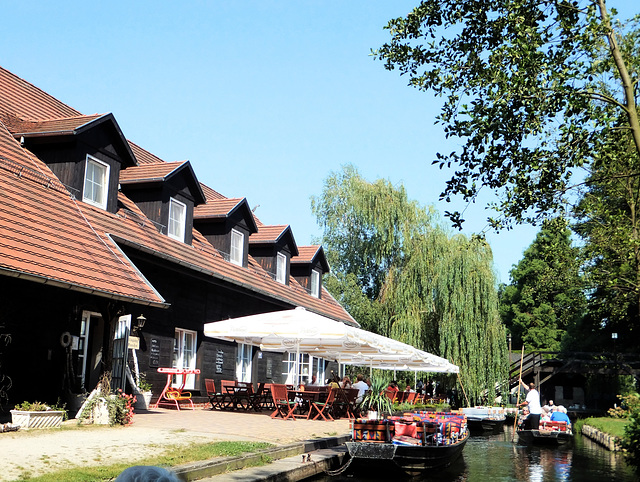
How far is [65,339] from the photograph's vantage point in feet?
42.4

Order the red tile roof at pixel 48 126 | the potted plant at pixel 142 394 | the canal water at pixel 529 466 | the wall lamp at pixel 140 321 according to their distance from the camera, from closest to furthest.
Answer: the canal water at pixel 529 466 → the red tile roof at pixel 48 126 → the potted plant at pixel 142 394 → the wall lamp at pixel 140 321

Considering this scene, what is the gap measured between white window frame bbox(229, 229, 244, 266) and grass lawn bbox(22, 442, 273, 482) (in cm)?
1216

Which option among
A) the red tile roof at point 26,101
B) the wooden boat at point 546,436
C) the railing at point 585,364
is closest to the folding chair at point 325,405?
the wooden boat at point 546,436

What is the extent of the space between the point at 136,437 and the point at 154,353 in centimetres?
632

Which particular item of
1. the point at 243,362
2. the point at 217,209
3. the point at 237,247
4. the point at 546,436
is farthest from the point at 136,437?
the point at 546,436

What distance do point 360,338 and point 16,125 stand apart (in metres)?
9.01

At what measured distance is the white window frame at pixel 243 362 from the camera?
21406mm

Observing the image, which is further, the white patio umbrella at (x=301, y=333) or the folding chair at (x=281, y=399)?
the folding chair at (x=281, y=399)

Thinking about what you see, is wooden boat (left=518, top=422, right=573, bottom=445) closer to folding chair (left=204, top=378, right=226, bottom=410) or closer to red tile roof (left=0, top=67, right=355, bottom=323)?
folding chair (left=204, top=378, right=226, bottom=410)

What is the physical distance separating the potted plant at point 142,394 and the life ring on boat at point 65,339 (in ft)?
9.81

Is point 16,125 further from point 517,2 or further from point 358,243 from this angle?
point 358,243

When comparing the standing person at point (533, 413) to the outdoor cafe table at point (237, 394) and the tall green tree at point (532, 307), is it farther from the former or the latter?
the tall green tree at point (532, 307)

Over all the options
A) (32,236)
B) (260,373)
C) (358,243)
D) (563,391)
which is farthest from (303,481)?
(563,391)

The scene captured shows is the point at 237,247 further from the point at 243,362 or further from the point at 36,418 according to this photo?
the point at 36,418
